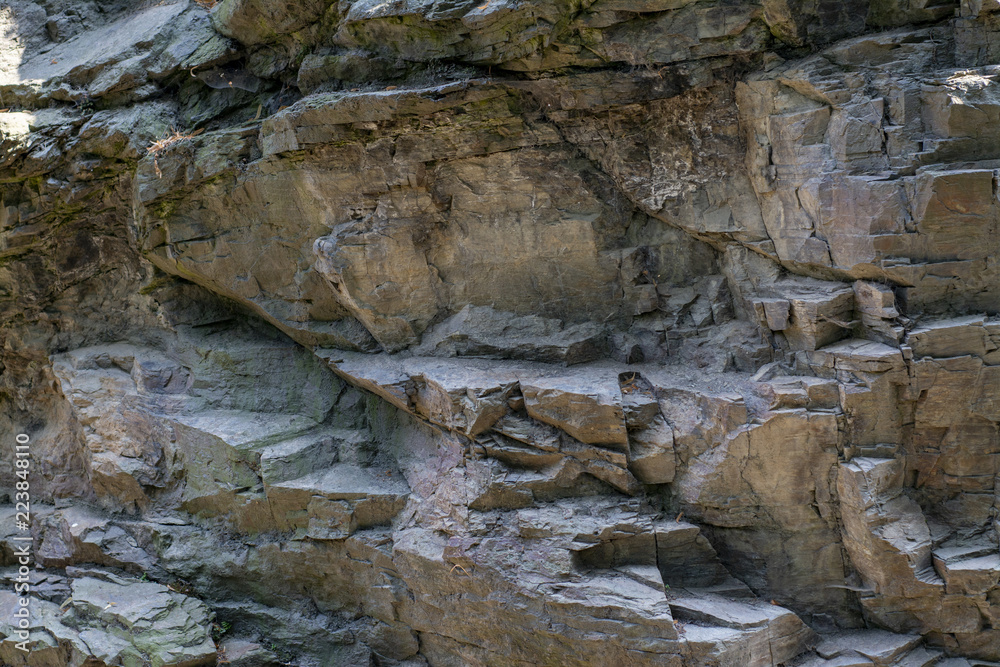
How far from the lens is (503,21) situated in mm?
6395

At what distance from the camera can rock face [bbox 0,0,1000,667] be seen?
6.10m

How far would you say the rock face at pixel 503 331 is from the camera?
610 cm

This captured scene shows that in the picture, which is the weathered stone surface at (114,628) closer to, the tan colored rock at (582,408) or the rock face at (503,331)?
the rock face at (503,331)

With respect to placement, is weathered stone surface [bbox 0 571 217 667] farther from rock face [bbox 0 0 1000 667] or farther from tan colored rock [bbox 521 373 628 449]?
tan colored rock [bbox 521 373 628 449]

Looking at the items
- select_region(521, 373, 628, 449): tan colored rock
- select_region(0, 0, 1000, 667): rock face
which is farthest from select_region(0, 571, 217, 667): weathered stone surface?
select_region(521, 373, 628, 449): tan colored rock

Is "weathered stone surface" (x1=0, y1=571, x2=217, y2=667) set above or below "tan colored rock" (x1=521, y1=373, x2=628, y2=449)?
below

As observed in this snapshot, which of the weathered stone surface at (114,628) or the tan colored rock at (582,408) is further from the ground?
the tan colored rock at (582,408)

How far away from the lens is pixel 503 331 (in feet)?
24.7

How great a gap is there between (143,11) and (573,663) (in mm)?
8026

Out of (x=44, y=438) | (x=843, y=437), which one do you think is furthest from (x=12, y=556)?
(x=843, y=437)

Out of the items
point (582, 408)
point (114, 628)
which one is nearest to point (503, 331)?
point (582, 408)

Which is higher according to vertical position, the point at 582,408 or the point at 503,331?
the point at 503,331

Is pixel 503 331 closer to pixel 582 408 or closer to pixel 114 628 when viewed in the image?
pixel 582 408

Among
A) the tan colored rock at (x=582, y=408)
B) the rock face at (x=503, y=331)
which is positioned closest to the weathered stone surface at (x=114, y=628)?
the rock face at (x=503, y=331)
